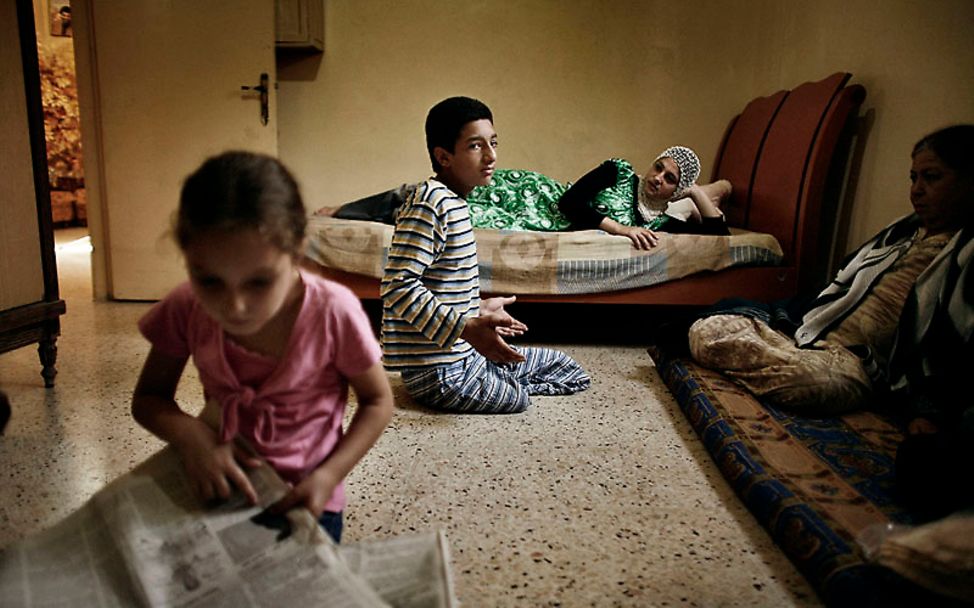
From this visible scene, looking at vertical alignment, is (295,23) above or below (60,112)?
above

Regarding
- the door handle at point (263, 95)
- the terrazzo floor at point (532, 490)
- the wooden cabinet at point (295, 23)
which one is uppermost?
the wooden cabinet at point (295, 23)

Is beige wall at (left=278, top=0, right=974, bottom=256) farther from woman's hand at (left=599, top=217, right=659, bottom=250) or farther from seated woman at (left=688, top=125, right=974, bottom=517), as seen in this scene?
seated woman at (left=688, top=125, right=974, bottom=517)

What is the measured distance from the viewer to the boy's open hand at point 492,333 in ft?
4.88

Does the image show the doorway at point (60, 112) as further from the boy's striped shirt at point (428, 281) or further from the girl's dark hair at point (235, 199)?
the girl's dark hair at point (235, 199)

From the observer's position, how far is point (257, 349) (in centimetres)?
79

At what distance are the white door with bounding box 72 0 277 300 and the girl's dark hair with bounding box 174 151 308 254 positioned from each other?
2749 millimetres

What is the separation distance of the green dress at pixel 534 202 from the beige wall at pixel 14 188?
153cm


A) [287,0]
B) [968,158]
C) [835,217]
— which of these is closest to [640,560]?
[968,158]

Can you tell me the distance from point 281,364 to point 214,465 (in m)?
0.14

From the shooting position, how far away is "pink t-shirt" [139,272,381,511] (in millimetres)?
774

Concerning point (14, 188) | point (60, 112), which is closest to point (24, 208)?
point (14, 188)

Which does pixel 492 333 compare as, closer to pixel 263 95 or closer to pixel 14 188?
pixel 14 188

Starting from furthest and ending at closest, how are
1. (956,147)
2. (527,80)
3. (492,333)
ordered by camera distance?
1. (527,80)
2. (956,147)
3. (492,333)

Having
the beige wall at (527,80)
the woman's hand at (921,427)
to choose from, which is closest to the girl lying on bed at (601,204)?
the beige wall at (527,80)
